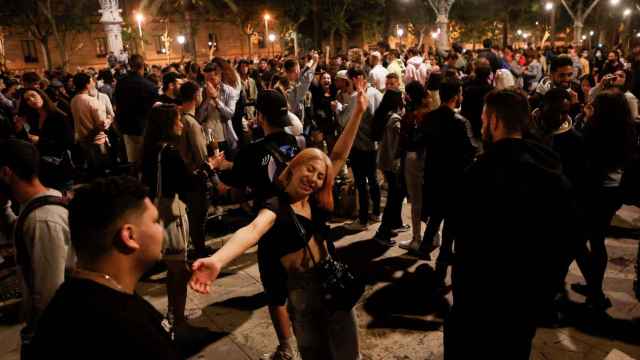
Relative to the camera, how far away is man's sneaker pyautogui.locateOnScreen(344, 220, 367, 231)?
7020 mm

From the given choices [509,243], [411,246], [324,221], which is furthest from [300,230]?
[411,246]

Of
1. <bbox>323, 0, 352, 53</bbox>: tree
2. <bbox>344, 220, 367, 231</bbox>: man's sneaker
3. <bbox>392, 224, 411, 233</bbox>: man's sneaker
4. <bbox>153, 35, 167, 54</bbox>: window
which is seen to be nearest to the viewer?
<bbox>392, 224, 411, 233</bbox>: man's sneaker

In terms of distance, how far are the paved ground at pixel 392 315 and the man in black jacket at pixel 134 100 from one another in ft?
11.4

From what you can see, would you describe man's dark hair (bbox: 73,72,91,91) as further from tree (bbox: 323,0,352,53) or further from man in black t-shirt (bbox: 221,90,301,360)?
tree (bbox: 323,0,352,53)

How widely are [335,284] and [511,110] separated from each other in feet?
4.53

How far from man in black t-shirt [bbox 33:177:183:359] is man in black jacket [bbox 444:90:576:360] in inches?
61.7

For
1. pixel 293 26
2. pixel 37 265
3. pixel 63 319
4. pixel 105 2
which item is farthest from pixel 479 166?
pixel 293 26

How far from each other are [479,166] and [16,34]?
167 feet

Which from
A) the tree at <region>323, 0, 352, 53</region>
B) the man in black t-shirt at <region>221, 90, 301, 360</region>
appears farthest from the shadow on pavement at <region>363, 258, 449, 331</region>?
the tree at <region>323, 0, 352, 53</region>

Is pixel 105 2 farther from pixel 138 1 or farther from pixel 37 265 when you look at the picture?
pixel 138 1

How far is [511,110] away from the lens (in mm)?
2820

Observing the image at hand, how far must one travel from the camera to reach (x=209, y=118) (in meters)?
7.89

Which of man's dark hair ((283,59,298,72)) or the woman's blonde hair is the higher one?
man's dark hair ((283,59,298,72))

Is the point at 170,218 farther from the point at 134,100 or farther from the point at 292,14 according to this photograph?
the point at 292,14
